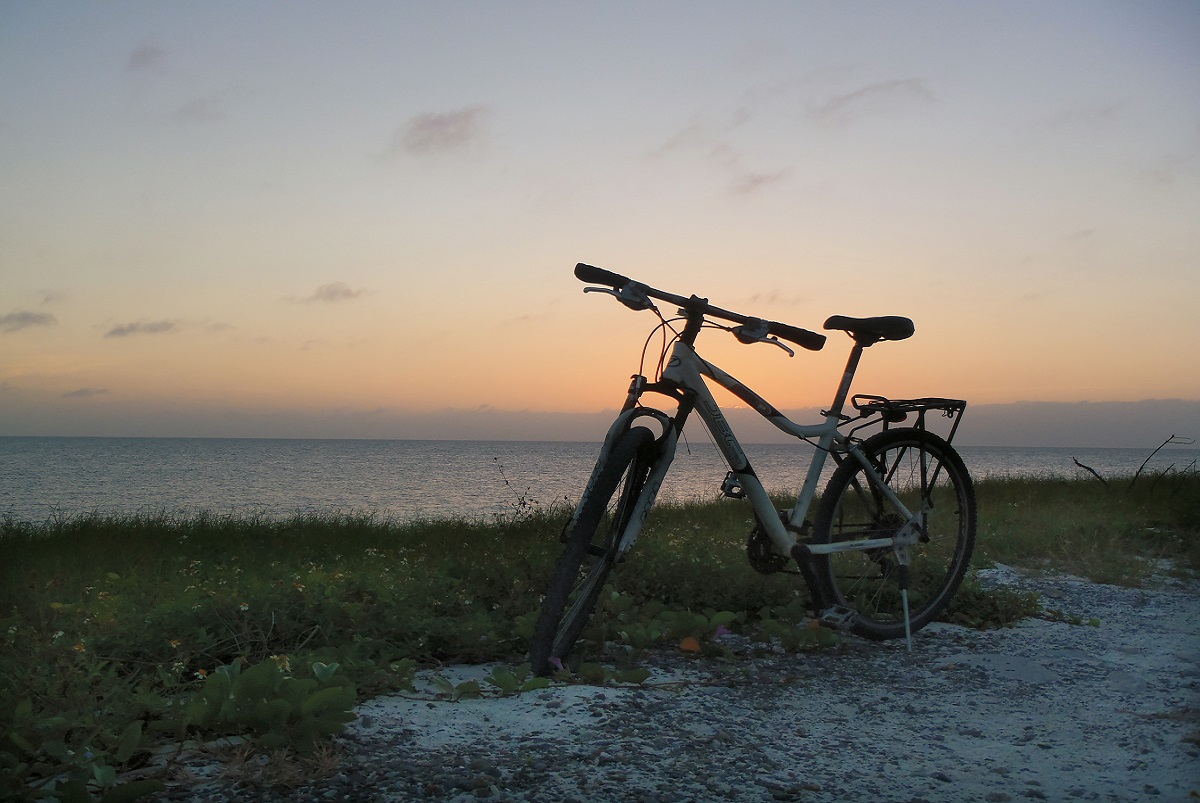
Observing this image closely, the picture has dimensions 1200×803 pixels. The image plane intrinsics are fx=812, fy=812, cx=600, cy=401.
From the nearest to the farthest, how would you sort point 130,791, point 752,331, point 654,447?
point 130,791, point 654,447, point 752,331

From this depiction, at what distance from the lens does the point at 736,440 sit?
437 cm

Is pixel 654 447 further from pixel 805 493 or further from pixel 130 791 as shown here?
pixel 130 791

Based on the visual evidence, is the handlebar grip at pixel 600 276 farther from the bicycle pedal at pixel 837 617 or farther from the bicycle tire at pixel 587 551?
the bicycle pedal at pixel 837 617

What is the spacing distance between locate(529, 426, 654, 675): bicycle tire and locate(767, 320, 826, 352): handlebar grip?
3.46 feet

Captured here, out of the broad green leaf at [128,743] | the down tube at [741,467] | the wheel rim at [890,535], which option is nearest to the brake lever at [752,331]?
the down tube at [741,467]

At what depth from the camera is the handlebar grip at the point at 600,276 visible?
3.83 meters

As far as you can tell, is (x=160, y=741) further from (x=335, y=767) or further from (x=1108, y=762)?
(x=1108, y=762)

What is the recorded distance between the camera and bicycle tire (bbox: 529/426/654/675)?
144 inches

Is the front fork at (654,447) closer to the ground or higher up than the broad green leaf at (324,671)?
higher up

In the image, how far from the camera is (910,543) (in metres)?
4.93

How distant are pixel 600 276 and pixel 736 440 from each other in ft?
3.98

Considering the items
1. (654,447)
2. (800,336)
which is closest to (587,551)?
(654,447)

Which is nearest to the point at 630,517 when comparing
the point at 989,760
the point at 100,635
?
the point at 989,760

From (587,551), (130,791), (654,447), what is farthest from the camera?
(654,447)
